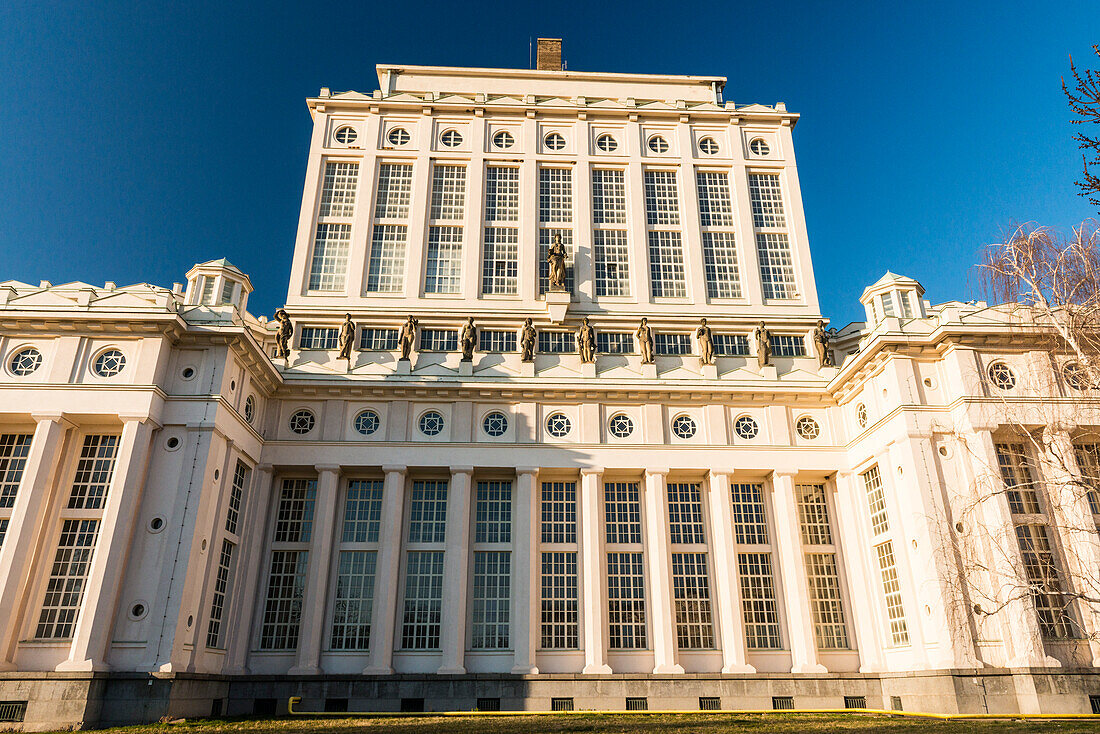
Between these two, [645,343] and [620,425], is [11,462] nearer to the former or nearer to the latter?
[620,425]

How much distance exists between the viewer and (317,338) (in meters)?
40.2

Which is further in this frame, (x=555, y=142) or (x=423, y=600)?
(x=555, y=142)

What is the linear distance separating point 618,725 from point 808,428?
57.7 feet

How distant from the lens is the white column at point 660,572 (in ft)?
106

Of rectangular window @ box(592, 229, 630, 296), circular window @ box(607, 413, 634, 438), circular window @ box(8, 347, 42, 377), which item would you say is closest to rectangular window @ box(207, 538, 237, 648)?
circular window @ box(8, 347, 42, 377)

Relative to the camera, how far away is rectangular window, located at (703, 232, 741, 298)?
4325 centimetres

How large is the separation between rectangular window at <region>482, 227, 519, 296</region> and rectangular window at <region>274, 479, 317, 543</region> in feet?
47.2

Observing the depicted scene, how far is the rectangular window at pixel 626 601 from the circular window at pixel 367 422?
40.1ft

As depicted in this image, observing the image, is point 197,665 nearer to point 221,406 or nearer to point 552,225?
point 221,406

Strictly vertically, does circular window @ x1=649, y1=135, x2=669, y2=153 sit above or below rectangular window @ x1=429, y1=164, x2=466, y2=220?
above

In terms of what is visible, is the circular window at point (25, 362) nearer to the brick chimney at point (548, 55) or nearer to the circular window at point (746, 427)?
the circular window at point (746, 427)

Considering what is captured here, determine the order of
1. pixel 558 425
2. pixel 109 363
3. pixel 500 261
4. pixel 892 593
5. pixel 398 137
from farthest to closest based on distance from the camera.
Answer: pixel 398 137
pixel 500 261
pixel 558 425
pixel 892 593
pixel 109 363

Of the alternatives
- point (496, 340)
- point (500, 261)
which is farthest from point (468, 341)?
point (500, 261)

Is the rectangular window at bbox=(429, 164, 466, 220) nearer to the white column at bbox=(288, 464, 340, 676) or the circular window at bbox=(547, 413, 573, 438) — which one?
the circular window at bbox=(547, 413, 573, 438)
